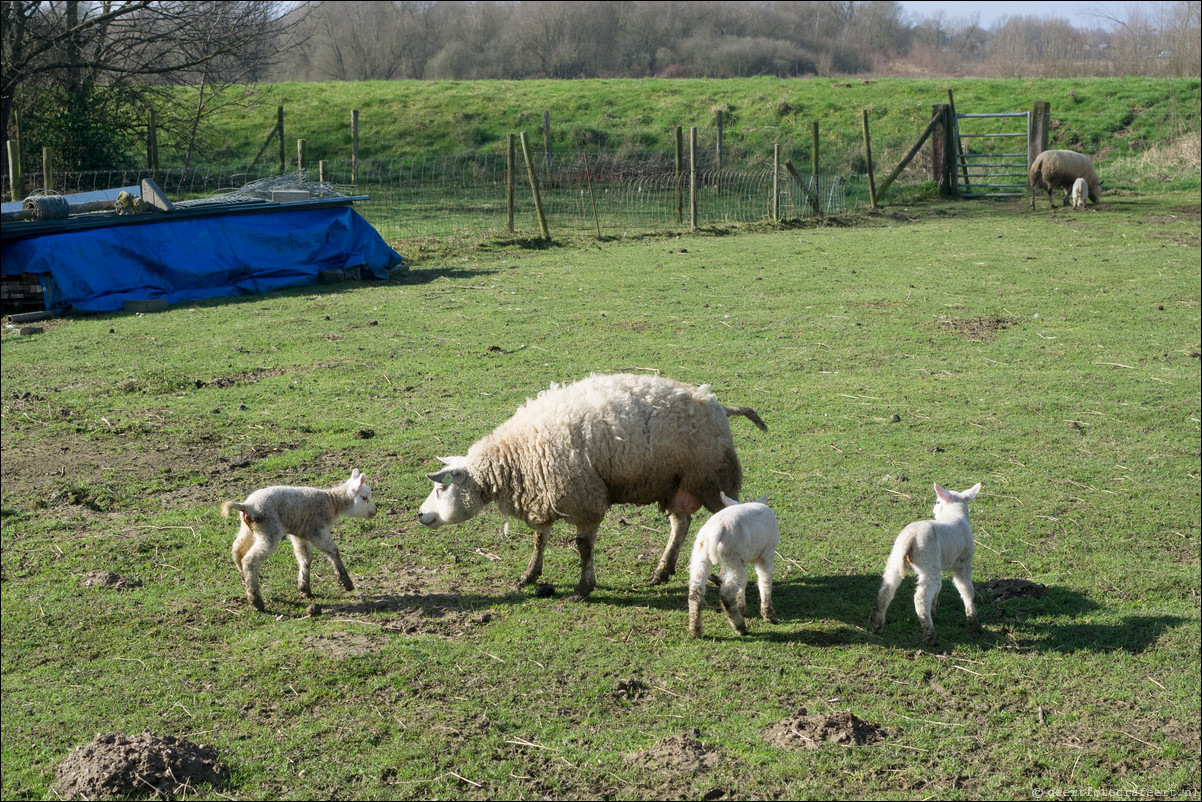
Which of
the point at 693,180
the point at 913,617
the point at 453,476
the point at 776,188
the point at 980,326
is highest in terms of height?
the point at 693,180

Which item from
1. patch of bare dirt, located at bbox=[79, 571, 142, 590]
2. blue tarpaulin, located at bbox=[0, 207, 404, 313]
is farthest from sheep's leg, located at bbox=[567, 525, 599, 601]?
blue tarpaulin, located at bbox=[0, 207, 404, 313]

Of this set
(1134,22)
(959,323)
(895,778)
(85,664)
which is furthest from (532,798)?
(1134,22)

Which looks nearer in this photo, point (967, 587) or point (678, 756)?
point (678, 756)

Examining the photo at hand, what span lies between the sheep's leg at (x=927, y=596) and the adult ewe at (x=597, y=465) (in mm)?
1261

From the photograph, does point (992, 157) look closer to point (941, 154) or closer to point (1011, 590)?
point (941, 154)

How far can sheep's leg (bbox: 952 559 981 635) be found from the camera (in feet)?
18.1

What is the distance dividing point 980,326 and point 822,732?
9326 millimetres

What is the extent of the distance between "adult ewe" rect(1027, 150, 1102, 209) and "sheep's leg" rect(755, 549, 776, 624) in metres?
21.8

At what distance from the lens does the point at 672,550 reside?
628 cm

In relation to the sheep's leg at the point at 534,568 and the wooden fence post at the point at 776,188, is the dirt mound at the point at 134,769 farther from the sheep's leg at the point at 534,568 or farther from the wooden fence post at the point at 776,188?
the wooden fence post at the point at 776,188

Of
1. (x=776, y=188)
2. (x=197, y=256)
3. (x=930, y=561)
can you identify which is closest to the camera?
(x=930, y=561)

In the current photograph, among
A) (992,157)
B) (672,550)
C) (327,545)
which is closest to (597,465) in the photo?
(672,550)

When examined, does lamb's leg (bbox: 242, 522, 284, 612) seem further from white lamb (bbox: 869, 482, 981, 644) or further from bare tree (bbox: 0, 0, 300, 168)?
bare tree (bbox: 0, 0, 300, 168)

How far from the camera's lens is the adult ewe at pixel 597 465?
6078mm
